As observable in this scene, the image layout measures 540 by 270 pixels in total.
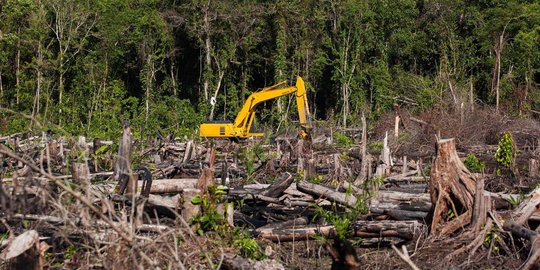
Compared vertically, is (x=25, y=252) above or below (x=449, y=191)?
below

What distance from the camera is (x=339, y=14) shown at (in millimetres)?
43219

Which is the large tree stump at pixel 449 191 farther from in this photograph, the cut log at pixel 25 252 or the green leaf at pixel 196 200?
the cut log at pixel 25 252

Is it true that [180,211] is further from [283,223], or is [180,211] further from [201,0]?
[201,0]

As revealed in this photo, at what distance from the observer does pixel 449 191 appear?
9.38m

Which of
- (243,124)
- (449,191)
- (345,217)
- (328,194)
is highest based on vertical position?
(243,124)

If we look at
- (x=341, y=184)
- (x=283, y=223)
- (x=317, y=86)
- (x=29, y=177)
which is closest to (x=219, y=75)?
(x=317, y=86)

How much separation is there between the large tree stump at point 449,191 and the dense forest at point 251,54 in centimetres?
2528

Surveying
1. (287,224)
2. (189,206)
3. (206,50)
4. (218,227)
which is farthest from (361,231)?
(206,50)

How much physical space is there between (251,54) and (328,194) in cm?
3157

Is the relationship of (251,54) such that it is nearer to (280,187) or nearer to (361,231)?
(280,187)

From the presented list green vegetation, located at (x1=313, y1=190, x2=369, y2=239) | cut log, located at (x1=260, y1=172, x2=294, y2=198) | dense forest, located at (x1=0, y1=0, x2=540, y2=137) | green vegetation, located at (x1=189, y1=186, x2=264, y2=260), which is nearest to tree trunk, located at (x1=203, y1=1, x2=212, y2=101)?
dense forest, located at (x1=0, y1=0, x2=540, y2=137)

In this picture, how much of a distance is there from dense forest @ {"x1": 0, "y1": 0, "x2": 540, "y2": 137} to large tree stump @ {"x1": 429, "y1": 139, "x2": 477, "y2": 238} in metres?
25.3

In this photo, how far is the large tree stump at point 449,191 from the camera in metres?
9.33

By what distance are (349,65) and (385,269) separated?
3452cm
